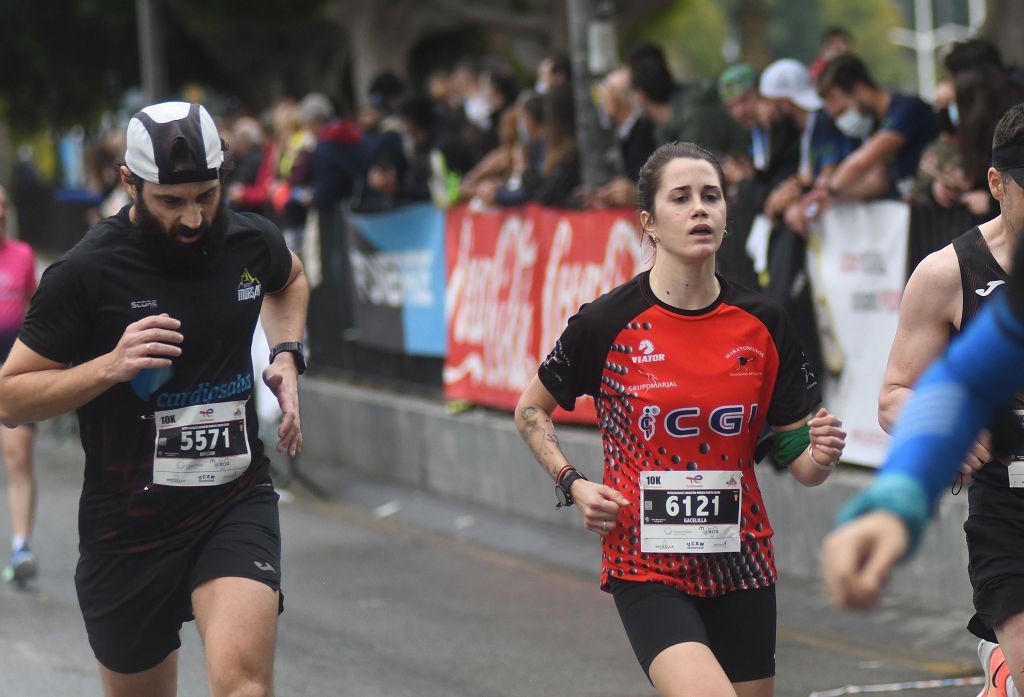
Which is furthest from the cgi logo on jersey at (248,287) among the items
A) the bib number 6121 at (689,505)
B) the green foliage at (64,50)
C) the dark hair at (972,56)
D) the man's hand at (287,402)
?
the green foliage at (64,50)

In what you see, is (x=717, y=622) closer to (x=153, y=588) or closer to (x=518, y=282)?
(x=153, y=588)

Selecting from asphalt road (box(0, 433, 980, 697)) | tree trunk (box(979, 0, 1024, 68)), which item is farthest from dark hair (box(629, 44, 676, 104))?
tree trunk (box(979, 0, 1024, 68))

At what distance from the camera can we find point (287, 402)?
198 inches

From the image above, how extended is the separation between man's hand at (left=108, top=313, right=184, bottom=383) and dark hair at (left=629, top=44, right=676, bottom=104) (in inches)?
236

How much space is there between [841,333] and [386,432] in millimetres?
4900

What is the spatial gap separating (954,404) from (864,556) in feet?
1.02

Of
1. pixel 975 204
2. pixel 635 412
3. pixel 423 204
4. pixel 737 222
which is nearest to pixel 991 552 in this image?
pixel 635 412

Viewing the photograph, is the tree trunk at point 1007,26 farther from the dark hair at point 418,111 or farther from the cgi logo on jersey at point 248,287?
the cgi logo on jersey at point 248,287

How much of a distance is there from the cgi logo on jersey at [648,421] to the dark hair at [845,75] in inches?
186

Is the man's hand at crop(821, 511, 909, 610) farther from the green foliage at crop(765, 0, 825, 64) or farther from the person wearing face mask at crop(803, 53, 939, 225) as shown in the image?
the green foliage at crop(765, 0, 825, 64)

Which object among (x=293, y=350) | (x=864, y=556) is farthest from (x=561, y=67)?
(x=864, y=556)

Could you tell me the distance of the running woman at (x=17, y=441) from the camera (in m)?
9.05

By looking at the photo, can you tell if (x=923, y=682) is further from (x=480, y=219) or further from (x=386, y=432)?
(x=386, y=432)

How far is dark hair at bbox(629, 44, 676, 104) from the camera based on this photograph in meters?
10.1
